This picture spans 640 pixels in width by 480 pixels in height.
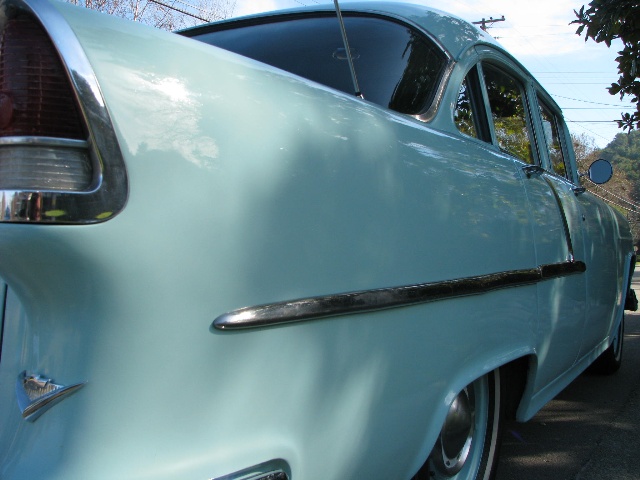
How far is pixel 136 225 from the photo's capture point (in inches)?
45.7

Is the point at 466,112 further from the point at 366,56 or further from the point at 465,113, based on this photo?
the point at 366,56

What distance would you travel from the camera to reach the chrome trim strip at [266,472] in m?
1.25

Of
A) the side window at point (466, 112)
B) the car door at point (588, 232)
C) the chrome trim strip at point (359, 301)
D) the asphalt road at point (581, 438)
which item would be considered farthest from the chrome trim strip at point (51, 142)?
the asphalt road at point (581, 438)

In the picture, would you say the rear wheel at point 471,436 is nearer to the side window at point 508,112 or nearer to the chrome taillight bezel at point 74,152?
the side window at point 508,112

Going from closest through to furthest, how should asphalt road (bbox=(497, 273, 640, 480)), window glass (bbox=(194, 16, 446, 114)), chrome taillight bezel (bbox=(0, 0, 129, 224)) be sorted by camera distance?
chrome taillight bezel (bbox=(0, 0, 129, 224)), window glass (bbox=(194, 16, 446, 114)), asphalt road (bbox=(497, 273, 640, 480))

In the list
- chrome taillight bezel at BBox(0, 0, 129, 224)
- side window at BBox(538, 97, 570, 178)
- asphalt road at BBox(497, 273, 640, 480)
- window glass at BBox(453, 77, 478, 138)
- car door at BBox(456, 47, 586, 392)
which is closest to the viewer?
chrome taillight bezel at BBox(0, 0, 129, 224)

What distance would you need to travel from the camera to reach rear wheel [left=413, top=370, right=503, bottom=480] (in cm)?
218

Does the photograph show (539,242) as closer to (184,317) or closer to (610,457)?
(610,457)

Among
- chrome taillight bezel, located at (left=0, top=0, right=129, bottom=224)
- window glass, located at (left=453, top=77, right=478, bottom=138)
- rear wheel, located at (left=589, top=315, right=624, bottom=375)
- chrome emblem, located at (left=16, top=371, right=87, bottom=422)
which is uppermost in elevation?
window glass, located at (left=453, top=77, right=478, bottom=138)

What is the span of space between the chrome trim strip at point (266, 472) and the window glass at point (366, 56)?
1.22m

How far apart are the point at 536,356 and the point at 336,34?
147cm

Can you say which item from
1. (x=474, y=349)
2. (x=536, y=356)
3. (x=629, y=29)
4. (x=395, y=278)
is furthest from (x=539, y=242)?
(x=629, y=29)

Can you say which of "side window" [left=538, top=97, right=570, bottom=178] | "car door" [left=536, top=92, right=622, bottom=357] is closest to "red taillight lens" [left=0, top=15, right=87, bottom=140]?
"car door" [left=536, top=92, right=622, bottom=357]

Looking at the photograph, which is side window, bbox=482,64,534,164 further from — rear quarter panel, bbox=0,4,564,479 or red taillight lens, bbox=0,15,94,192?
red taillight lens, bbox=0,15,94,192
